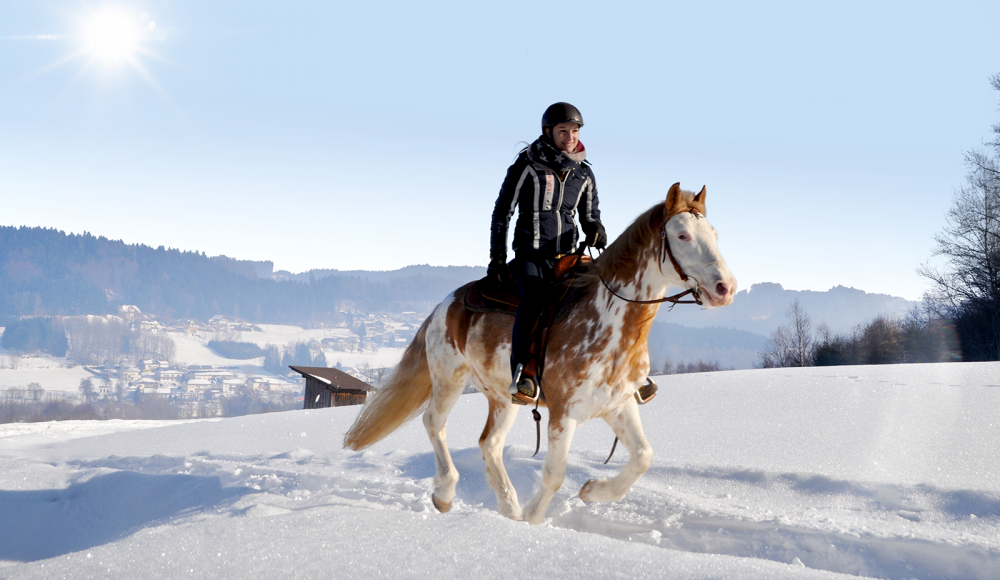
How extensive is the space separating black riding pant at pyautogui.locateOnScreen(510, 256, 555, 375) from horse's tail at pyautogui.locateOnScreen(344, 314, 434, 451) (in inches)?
58.2

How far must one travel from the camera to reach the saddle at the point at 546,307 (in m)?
3.77

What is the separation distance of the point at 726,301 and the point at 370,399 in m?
3.43

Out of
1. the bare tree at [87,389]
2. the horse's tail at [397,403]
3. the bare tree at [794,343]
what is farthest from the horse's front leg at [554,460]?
the bare tree at [87,389]

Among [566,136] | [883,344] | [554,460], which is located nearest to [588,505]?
[554,460]

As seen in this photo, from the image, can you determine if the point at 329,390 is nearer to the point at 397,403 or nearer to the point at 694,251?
the point at 397,403

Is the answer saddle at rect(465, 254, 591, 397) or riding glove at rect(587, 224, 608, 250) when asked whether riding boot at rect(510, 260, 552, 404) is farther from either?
riding glove at rect(587, 224, 608, 250)

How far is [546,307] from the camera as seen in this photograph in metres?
3.87

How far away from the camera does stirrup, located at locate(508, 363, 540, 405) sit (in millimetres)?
3699

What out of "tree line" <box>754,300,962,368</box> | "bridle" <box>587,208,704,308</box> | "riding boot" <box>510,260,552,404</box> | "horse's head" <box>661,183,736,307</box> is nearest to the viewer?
"horse's head" <box>661,183,736,307</box>

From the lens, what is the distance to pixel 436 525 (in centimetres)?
318

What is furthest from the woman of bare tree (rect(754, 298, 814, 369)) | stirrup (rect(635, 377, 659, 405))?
bare tree (rect(754, 298, 814, 369))

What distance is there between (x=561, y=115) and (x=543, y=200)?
1.93ft

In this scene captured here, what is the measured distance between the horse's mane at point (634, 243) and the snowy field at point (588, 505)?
5.12 feet

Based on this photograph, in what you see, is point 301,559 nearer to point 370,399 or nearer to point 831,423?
point 370,399
